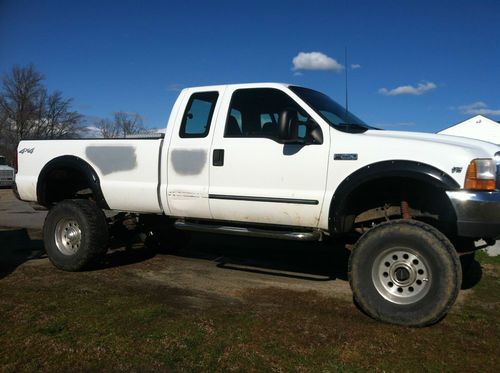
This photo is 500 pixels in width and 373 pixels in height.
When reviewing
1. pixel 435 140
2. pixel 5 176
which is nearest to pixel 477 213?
pixel 435 140

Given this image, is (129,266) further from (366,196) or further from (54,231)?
(366,196)

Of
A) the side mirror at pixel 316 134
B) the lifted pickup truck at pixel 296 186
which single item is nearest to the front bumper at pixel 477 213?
the lifted pickup truck at pixel 296 186

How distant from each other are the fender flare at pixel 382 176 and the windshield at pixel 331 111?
58cm

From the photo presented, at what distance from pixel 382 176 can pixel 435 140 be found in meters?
0.60

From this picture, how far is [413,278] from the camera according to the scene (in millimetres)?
4379

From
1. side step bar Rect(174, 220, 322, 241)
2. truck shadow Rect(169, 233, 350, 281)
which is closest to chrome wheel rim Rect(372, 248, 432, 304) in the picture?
side step bar Rect(174, 220, 322, 241)

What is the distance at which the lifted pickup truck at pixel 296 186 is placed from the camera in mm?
4246

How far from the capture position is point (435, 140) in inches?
178

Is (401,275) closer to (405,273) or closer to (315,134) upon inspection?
(405,273)

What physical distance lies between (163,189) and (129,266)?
1542 millimetres

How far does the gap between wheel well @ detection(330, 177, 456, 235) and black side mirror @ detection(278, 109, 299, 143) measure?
0.78 meters

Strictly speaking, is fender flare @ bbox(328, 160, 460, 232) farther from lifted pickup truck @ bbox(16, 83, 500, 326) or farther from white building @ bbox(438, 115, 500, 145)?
white building @ bbox(438, 115, 500, 145)

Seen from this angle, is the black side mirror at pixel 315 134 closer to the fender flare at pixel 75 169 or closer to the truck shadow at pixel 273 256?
the truck shadow at pixel 273 256

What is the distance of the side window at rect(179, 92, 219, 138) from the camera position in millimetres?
5648
